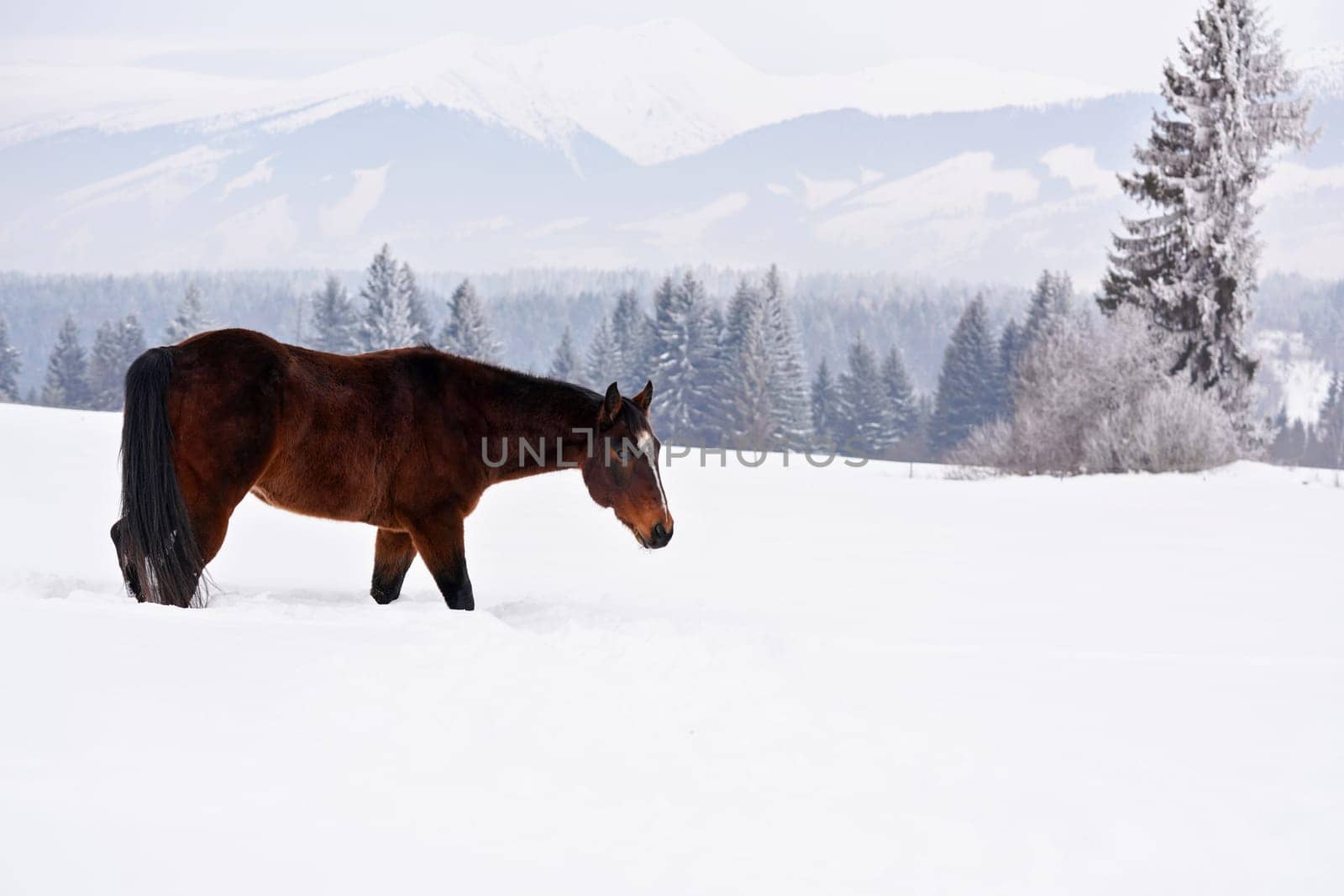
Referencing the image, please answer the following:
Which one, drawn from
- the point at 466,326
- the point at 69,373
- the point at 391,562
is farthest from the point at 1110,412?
the point at 69,373

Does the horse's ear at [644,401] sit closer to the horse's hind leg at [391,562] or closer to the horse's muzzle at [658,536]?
the horse's muzzle at [658,536]

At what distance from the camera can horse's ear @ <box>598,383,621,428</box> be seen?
7.07 meters

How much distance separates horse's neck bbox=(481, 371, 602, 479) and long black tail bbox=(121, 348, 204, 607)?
1837 mm

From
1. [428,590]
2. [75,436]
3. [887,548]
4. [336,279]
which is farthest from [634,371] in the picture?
[428,590]

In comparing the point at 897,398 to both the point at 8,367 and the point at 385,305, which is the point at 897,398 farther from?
the point at 8,367

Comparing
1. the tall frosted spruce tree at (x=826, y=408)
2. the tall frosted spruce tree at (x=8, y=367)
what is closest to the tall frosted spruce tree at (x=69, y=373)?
the tall frosted spruce tree at (x=8, y=367)

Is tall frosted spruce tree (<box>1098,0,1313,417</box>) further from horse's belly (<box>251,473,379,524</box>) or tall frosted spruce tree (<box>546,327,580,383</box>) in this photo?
tall frosted spruce tree (<box>546,327,580,383</box>)

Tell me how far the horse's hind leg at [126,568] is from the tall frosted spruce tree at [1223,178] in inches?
1082

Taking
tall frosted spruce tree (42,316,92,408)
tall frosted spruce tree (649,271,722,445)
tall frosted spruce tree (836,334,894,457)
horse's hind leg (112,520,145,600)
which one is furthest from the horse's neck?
tall frosted spruce tree (42,316,92,408)

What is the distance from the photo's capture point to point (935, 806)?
3.86 m

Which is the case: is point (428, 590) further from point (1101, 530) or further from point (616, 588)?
point (1101, 530)

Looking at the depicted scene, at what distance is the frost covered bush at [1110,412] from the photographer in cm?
2339

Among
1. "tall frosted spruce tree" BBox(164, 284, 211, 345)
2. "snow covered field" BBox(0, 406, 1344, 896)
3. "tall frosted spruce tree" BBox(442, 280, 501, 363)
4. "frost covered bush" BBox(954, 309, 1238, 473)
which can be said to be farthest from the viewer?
"tall frosted spruce tree" BBox(164, 284, 211, 345)

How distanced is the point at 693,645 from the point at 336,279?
185 feet
